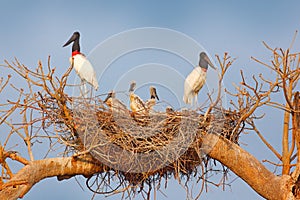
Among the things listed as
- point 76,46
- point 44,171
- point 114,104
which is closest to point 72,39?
point 76,46

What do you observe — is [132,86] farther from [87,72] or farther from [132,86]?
[87,72]

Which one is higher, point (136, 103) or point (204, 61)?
point (204, 61)

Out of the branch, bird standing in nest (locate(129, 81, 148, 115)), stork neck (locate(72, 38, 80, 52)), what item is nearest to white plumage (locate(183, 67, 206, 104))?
bird standing in nest (locate(129, 81, 148, 115))

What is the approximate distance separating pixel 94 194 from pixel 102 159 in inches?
24.4

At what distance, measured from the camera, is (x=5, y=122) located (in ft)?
20.4

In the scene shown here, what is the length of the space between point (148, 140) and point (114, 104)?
103 centimetres

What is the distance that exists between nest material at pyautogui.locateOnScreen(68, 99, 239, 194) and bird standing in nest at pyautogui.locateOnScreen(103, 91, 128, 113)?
18cm

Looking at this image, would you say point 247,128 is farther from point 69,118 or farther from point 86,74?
point 86,74

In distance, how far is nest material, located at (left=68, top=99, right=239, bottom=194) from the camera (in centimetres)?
670

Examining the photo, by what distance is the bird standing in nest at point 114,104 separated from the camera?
7423 millimetres

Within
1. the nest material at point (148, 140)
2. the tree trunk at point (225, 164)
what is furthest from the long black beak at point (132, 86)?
the tree trunk at point (225, 164)

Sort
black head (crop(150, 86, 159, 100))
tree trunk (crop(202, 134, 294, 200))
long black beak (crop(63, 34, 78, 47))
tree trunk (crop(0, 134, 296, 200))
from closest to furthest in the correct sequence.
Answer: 1. tree trunk (crop(0, 134, 296, 200))
2. tree trunk (crop(202, 134, 294, 200))
3. black head (crop(150, 86, 159, 100))
4. long black beak (crop(63, 34, 78, 47))

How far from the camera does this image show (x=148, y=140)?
693cm

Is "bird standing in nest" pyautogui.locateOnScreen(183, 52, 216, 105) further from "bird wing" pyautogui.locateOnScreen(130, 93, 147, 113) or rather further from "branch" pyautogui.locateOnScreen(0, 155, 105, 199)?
"branch" pyautogui.locateOnScreen(0, 155, 105, 199)
